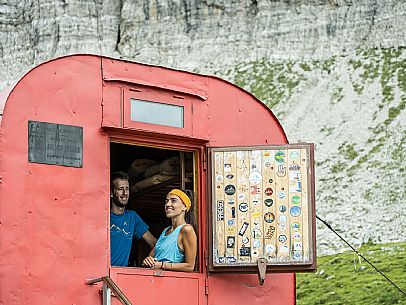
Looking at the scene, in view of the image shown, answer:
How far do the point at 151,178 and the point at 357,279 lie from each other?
36.5 m

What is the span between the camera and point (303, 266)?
38.9 feet

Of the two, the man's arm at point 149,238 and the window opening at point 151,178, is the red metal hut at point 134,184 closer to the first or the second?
the window opening at point 151,178

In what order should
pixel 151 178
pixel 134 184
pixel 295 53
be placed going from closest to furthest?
1. pixel 151 178
2. pixel 134 184
3. pixel 295 53

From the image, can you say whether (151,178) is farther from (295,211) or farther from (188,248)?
(295,211)

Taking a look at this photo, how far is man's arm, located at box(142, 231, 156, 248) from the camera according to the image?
40.9ft

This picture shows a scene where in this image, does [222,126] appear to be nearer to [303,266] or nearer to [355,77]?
[303,266]

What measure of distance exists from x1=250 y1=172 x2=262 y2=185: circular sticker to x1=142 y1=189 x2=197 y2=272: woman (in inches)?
28.1

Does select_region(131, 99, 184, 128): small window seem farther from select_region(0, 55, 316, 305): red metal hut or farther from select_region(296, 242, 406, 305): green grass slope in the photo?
select_region(296, 242, 406, 305): green grass slope

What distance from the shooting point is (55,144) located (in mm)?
10977

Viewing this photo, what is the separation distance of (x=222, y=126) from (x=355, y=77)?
5588cm

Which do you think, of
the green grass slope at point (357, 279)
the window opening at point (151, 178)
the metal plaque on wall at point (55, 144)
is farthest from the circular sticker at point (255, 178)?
the green grass slope at point (357, 279)

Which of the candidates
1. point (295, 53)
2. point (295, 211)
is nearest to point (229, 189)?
point (295, 211)

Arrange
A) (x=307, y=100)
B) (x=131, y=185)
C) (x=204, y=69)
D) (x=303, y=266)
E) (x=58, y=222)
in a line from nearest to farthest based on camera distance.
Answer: (x=58, y=222) → (x=303, y=266) → (x=131, y=185) → (x=307, y=100) → (x=204, y=69)

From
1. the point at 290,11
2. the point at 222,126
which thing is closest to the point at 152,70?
the point at 222,126
